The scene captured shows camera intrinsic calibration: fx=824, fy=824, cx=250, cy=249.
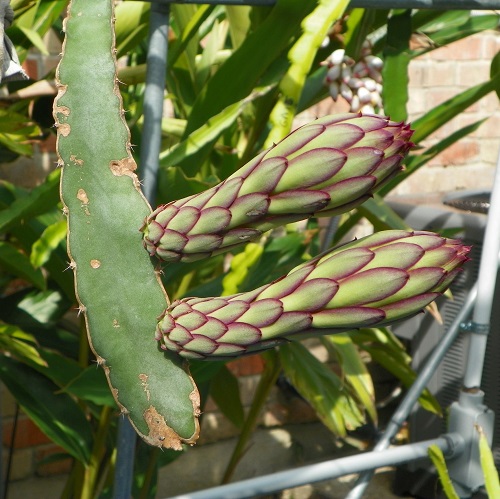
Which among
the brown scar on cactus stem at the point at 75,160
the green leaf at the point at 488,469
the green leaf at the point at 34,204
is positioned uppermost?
the brown scar on cactus stem at the point at 75,160

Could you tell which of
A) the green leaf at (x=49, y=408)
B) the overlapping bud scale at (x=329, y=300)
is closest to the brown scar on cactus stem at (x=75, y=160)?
the overlapping bud scale at (x=329, y=300)

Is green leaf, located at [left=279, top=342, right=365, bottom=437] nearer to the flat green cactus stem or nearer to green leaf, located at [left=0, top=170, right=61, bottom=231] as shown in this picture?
green leaf, located at [left=0, top=170, right=61, bottom=231]

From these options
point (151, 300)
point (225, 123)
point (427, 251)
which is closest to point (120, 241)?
point (151, 300)

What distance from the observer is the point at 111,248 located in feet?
1.61

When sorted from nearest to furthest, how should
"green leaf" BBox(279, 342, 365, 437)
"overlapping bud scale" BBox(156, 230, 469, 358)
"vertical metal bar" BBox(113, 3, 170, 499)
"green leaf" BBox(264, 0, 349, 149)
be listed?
"overlapping bud scale" BBox(156, 230, 469, 358) → "vertical metal bar" BBox(113, 3, 170, 499) → "green leaf" BBox(264, 0, 349, 149) → "green leaf" BBox(279, 342, 365, 437)

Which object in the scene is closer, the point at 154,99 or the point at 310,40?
the point at 154,99

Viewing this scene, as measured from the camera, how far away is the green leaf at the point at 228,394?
148 cm

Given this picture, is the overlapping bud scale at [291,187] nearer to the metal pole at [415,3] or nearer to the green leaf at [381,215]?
the metal pole at [415,3]

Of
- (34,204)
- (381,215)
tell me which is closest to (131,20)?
(34,204)

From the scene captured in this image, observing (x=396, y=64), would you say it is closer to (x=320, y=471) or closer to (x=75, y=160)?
(x=320, y=471)

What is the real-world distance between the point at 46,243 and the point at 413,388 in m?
0.51

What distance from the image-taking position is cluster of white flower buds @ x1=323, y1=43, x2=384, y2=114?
87 centimetres

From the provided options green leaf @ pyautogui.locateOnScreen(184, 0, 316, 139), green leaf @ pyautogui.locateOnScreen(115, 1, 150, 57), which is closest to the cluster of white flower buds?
green leaf @ pyautogui.locateOnScreen(184, 0, 316, 139)

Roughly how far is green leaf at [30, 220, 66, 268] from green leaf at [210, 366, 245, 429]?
1.62 ft
